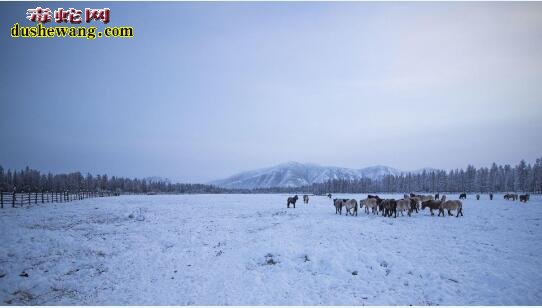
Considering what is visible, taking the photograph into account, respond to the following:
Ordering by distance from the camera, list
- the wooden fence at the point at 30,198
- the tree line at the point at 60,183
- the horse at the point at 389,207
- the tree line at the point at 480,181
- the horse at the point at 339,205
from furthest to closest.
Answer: the tree line at the point at 60,183 → the tree line at the point at 480,181 → the wooden fence at the point at 30,198 → the horse at the point at 339,205 → the horse at the point at 389,207

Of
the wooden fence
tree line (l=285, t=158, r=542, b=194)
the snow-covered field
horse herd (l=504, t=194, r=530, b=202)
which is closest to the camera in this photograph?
the snow-covered field

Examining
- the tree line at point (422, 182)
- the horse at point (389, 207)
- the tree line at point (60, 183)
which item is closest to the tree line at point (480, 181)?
the tree line at point (422, 182)

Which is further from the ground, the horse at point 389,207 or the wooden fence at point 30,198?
the horse at point 389,207

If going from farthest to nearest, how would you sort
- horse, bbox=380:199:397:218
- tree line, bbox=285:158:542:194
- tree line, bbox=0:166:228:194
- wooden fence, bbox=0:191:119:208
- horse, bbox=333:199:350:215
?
tree line, bbox=0:166:228:194 < tree line, bbox=285:158:542:194 < wooden fence, bbox=0:191:119:208 < horse, bbox=333:199:350:215 < horse, bbox=380:199:397:218

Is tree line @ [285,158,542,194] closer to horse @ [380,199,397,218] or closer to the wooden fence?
horse @ [380,199,397,218]

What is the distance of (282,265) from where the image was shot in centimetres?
1480

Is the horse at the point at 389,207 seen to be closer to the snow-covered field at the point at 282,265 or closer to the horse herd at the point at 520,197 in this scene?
the snow-covered field at the point at 282,265

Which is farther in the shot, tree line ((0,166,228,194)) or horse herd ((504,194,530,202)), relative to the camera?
tree line ((0,166,228,194))

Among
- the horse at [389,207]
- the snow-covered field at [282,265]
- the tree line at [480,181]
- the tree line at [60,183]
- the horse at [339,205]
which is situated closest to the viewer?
the snow-covered field at [282,265]

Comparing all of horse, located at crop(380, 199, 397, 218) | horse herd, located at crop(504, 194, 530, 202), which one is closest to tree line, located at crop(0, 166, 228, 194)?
horse, located at crop(380, 199, 397, 218)

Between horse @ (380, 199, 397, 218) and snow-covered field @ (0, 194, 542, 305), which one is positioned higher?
horse @ (380, 199, 397, 218)

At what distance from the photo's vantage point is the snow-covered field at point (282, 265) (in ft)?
38.0

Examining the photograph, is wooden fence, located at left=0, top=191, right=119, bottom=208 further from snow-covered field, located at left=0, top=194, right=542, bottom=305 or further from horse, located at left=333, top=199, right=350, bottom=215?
horse, located at left=333, top=199, right=350, bottom=215

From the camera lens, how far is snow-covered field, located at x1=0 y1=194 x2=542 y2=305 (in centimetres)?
A: 1157
